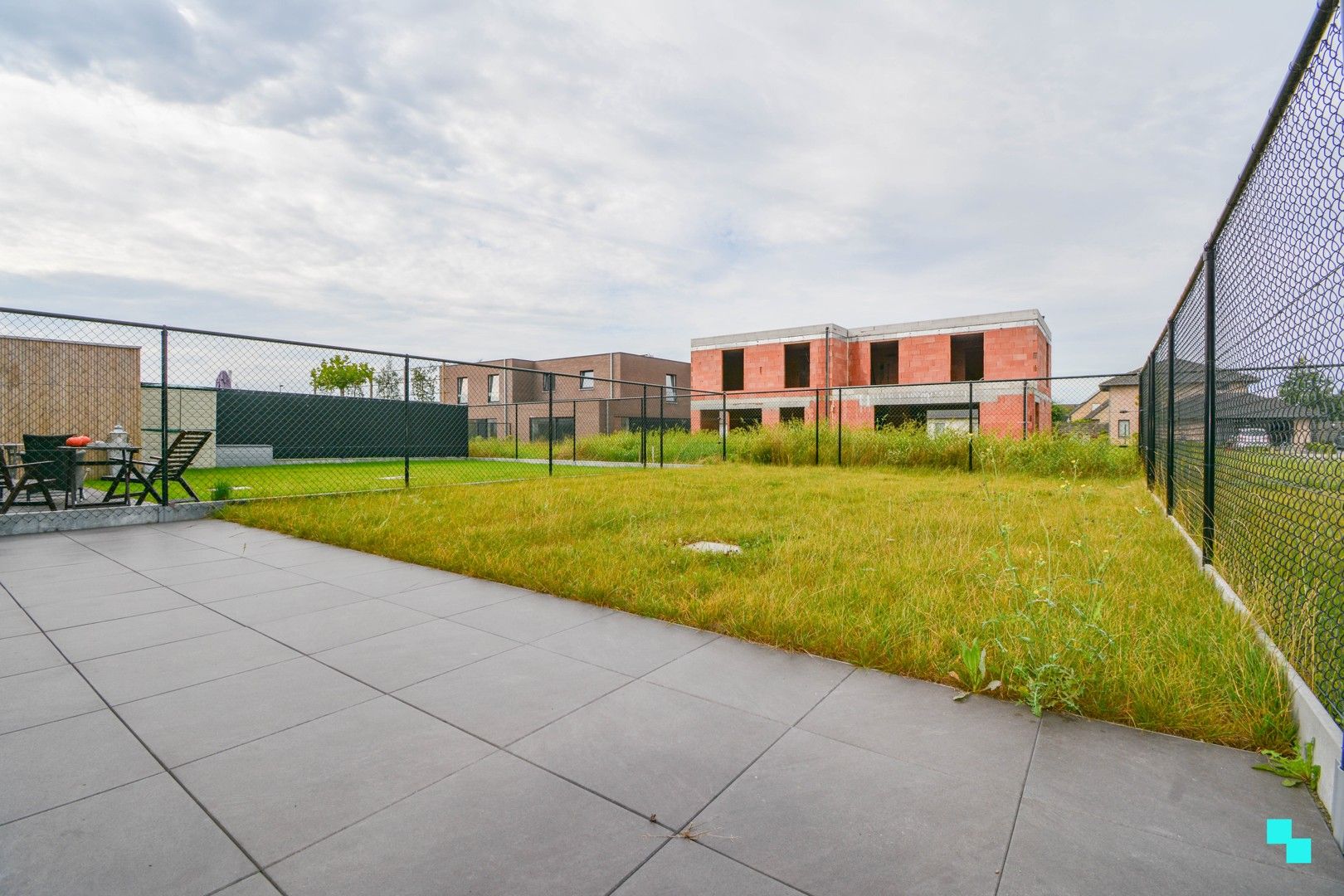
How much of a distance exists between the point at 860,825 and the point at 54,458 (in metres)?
8.24

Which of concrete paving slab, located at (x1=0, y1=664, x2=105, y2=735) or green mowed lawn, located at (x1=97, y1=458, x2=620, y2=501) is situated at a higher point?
green mowed lawn, located at (x1=97, y1=458, x2=620, y2=501)

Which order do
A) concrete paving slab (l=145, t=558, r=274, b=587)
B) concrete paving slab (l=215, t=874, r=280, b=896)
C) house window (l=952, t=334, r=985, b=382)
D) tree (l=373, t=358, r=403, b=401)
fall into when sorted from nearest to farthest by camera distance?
concrete paving slab (l=215, t=874, r=280, b=896), concrete paving slab (l=145, t=558, r=274, b=587), tree (l=373, t=358, r=403, b=401), house window (l=952, t=334, r=985, b=382)

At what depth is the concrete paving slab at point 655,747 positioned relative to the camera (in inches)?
59.6

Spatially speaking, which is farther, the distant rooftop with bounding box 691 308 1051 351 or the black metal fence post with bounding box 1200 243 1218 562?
the distant rooftop with bounding box 691 308 1051 351

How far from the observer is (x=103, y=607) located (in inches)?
124

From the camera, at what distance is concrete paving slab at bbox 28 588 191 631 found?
2941 millimetres

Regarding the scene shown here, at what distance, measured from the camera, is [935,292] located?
85.3 feet

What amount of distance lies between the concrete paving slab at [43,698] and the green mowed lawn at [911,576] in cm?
192

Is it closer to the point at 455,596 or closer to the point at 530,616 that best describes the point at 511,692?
the point at 530,616

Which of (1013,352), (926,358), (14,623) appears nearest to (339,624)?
(14,623)

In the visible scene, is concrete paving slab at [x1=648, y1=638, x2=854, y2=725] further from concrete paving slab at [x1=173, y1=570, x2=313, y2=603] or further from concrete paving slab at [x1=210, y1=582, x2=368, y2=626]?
concrete paving slab at [x1=173, y1=570, x2=313, y2=603]

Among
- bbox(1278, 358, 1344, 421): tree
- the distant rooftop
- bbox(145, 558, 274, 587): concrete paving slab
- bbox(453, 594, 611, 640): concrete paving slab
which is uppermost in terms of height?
the distant rooftop

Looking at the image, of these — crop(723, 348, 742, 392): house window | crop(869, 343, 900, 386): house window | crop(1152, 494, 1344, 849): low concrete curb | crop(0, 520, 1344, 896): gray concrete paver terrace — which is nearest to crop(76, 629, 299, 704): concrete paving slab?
crop(0, 520, 1344, 896): gray concrete paver terrace

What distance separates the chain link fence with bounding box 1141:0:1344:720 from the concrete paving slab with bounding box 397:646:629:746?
2121 mm
